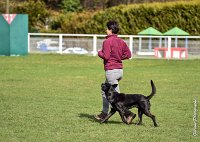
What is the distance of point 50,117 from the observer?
11.4 m

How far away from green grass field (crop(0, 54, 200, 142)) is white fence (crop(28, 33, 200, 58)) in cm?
857

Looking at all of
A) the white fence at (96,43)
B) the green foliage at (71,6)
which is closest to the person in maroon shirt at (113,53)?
the white fence at (96,43)

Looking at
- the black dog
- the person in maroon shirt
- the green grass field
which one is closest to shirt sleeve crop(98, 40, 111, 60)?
the person in maroon shirt

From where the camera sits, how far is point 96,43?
118 feet

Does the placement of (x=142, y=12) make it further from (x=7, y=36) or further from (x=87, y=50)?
(x=7, y=36)

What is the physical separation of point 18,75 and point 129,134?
12681 mm

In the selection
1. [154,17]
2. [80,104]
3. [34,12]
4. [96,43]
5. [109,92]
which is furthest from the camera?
[34,12]

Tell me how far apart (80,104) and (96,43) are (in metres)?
22.3

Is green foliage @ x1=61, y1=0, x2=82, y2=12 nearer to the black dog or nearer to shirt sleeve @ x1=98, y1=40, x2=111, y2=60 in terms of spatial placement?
shirt sleeve @ x1=98, y1=40, x2=111, y2=60

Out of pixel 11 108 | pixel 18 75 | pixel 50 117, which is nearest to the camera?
pixel 50 117

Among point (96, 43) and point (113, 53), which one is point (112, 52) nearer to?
point (113, 53)

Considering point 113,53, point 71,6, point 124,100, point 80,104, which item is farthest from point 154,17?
point 124,100

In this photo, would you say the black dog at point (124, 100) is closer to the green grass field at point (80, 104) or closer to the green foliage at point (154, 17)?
the green grass field at point (80, 104)

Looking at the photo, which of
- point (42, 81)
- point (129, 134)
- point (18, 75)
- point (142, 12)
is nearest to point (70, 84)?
point (42, 81)
